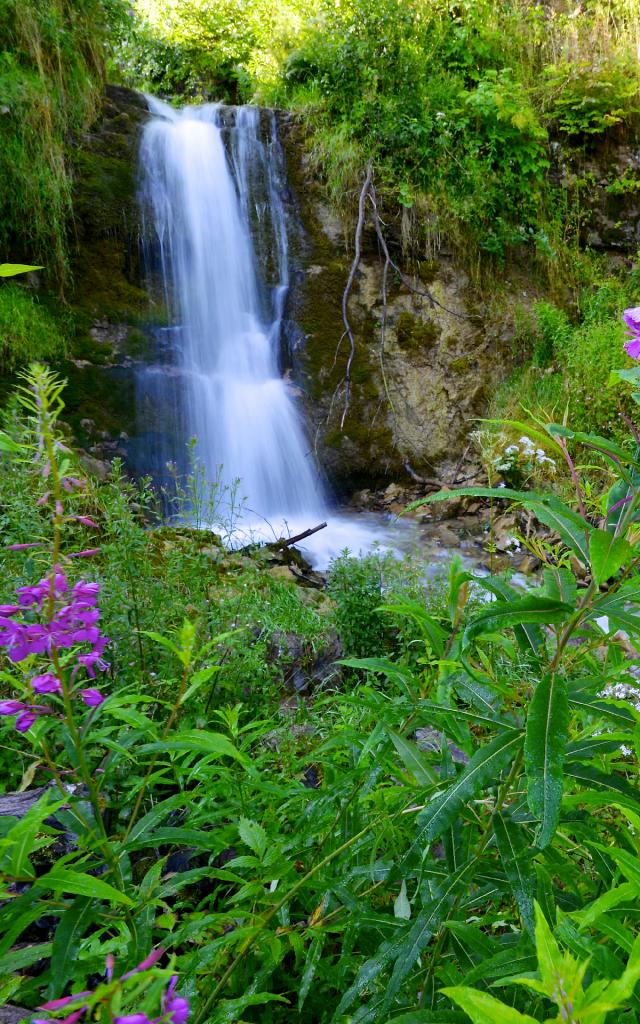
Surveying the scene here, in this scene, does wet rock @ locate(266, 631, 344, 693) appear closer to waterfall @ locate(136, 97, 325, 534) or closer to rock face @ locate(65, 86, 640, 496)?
waterfall @ locate(136, 97, 325, 534)

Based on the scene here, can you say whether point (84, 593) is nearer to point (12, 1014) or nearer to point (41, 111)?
point (12, 1014)

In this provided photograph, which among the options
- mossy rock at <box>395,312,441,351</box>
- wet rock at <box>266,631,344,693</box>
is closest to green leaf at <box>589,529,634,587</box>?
wet rock at <box>266,631,344,693</box>

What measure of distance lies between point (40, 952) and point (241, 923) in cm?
45

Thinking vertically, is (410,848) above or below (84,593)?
below

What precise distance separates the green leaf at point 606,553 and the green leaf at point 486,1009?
0.43m

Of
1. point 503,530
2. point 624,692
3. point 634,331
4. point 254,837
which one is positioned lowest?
point 503,530

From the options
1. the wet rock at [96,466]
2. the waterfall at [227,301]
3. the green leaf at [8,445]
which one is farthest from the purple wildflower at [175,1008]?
the waterfall at [227,301]

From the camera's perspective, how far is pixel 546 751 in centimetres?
73

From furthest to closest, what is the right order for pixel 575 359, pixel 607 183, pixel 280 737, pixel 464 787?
pixel 607 183, pixel 575 359, pixel 280 737, pixel 464 787

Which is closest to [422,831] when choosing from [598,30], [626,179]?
[626,179]

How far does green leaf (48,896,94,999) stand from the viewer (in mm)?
770

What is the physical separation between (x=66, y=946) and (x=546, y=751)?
65cm

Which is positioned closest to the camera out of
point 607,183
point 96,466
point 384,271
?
point 96,466

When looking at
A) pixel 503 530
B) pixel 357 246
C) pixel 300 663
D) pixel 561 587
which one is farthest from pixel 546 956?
pixel 357 246
